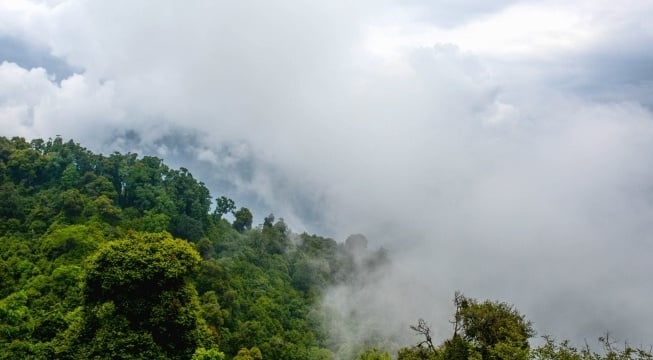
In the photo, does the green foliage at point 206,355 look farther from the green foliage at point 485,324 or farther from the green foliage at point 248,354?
the green foliage at point 248,354

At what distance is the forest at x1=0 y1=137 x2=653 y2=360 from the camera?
26.2 meters

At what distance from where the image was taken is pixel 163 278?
2645cm

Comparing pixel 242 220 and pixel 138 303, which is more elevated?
pixel 242 220

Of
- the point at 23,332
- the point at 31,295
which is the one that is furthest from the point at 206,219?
the point at 23,332

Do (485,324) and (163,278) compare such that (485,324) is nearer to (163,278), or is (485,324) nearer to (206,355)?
(206,355)

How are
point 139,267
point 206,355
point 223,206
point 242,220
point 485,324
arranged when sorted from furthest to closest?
point 242,220 → point 223,206 → point 485,324 → point 139,267 → point 206,355

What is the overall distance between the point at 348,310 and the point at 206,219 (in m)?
24.5

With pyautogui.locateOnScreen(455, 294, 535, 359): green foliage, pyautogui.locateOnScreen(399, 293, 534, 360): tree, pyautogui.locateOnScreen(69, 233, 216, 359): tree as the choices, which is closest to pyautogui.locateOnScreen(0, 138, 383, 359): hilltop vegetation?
pyautogui.locateOnScreen(69, 233, 216, 359): tree

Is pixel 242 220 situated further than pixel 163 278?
Yes

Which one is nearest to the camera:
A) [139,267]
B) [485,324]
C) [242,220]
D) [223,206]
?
[139,267]

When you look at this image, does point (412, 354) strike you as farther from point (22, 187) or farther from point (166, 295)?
point (22, 187)

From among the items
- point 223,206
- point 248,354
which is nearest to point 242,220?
point 223,206

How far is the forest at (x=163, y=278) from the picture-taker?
26156mm

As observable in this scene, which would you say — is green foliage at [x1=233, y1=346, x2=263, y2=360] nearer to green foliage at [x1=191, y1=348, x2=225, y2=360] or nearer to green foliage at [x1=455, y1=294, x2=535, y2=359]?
green foliage at [x1=191, y1=348, x2=225, y2=360]
